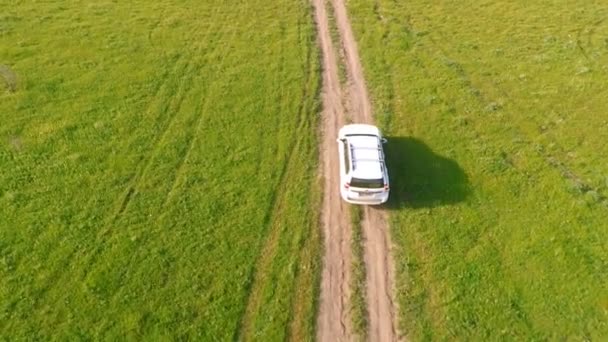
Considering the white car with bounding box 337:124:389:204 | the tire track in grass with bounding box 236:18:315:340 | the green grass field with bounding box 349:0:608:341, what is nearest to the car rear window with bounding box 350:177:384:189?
the white car with bounding box 337:124:389:204

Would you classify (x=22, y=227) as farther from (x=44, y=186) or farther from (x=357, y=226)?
(x=357, y=226)

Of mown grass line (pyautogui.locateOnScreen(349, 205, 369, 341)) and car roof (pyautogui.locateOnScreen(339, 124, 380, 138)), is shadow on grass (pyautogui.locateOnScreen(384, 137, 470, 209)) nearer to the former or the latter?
car roof (pyautogui.locateOnScreen(339, 124, 380, 138))

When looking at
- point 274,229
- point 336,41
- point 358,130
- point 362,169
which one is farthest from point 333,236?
point 336,41

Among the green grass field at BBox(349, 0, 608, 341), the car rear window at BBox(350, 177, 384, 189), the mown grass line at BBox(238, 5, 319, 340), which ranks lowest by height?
the green grass field at BBox(349, 0, 608, 341)

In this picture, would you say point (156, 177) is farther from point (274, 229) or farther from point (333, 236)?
point (333, 236)

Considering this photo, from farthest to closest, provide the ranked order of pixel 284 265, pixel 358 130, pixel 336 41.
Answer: pixel 336 41 < pixel 358 130 < pixel 284 265

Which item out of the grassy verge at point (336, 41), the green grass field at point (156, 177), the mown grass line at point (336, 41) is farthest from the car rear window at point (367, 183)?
the grassy verge at point (336, 41)
